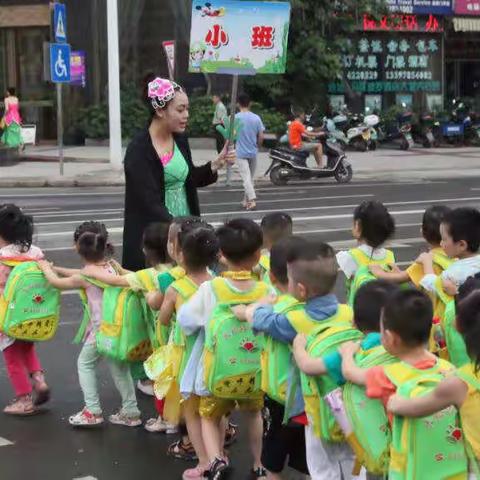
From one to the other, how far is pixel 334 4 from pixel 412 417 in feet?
90.8

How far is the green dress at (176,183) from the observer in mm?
5930

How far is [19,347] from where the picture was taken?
5969 millimetres

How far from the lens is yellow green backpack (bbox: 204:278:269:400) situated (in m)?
4.55

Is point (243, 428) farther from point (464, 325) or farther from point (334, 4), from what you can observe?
point (334, 4)

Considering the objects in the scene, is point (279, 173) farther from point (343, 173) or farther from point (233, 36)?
point (233, 36)

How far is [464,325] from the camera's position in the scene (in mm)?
3568

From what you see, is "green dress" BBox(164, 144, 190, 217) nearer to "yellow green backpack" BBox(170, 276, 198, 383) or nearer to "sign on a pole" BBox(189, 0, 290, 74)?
"yellow green backpack" BBox(170, 276, 198, 383)

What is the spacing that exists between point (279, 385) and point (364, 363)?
65 cm

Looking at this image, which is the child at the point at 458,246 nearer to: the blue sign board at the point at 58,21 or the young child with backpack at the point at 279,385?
the young child with backpack at the point at 279,385

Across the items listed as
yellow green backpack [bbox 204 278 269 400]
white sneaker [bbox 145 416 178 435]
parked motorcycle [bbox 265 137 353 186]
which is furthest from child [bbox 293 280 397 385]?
parked motorcycle [bbox 265 137 353 186]

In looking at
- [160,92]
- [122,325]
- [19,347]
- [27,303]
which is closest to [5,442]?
[19,347]

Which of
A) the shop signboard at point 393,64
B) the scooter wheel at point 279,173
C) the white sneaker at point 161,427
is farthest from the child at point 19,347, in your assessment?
the shop signboard at point 393,64

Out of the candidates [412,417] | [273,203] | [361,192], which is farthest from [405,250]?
[412,417]

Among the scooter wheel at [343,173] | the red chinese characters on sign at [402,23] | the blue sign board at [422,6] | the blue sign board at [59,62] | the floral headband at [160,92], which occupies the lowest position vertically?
the scooter wheel at [343,173]
